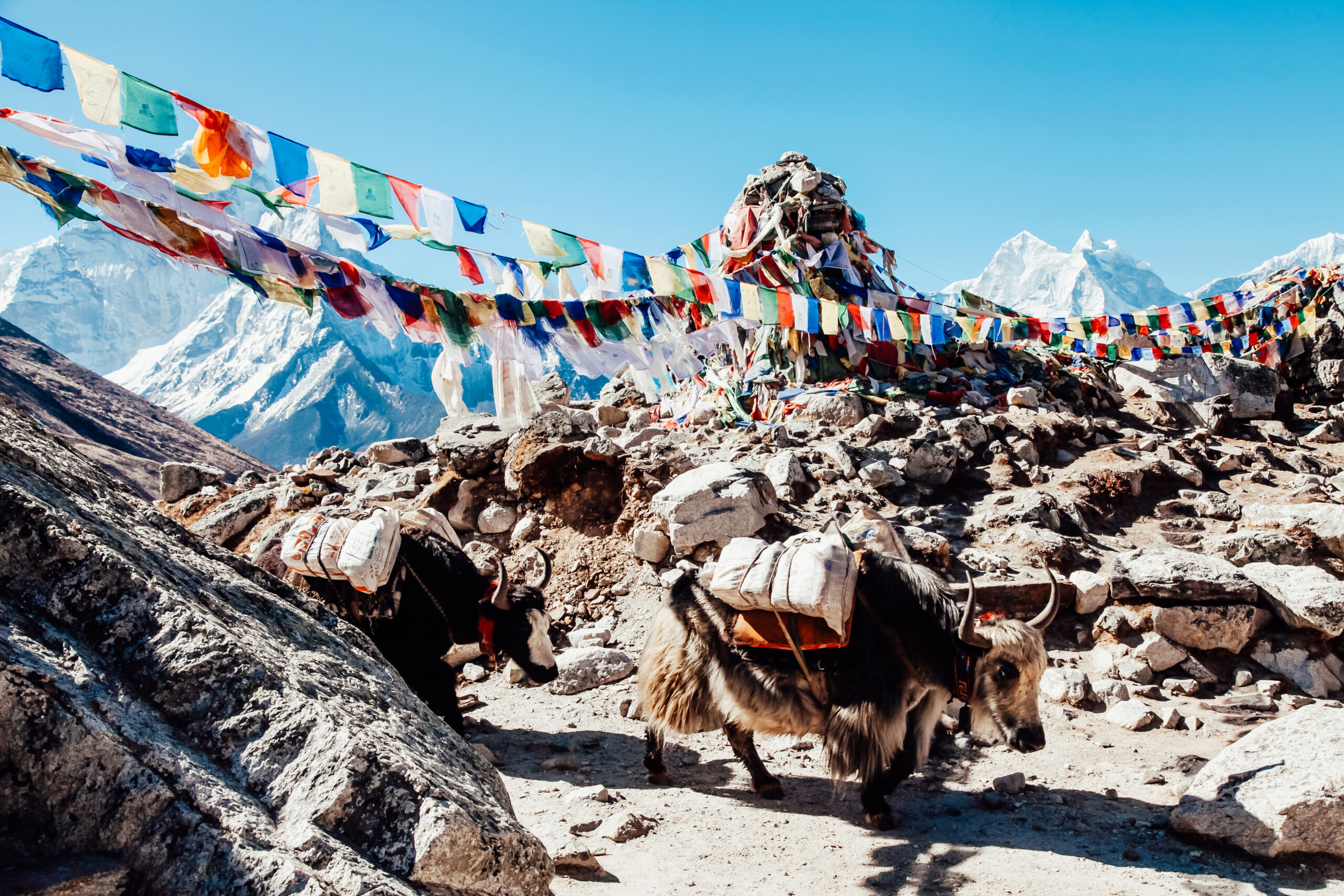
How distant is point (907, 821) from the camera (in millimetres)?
3174

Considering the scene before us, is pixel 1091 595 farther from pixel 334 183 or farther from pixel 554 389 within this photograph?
pixel 554 389

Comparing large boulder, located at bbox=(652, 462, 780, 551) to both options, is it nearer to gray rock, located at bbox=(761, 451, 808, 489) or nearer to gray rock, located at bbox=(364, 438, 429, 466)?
gray rock, located at bbox=(761, 451, 808, 489)

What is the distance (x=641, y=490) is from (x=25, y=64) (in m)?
4.44

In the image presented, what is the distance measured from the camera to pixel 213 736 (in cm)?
137

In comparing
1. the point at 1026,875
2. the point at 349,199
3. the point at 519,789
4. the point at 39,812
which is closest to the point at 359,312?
the point at 349,199

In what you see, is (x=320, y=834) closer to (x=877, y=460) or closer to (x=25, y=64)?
(x=25, y=64)

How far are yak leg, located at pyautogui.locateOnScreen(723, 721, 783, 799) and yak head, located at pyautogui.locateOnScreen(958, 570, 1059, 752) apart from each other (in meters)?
1.04

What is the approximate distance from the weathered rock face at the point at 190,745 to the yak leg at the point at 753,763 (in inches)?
79.4

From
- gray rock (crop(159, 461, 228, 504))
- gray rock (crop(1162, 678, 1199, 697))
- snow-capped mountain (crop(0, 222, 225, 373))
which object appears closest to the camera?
gray rock (crop(1162, 678, 1199, 697))

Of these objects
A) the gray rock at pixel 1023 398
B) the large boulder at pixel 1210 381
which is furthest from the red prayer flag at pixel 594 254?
the large boulder at pixel 1210 381

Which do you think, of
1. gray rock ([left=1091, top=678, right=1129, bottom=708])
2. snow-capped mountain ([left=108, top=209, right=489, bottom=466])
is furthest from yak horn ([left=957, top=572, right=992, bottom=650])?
snow-capped mountain ([left=108, top=209, right=489, bottom=466])

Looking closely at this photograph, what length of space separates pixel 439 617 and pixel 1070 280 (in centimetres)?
4589

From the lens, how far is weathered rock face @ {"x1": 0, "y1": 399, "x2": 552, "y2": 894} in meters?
1.17

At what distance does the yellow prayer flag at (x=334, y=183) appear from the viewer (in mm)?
4348
